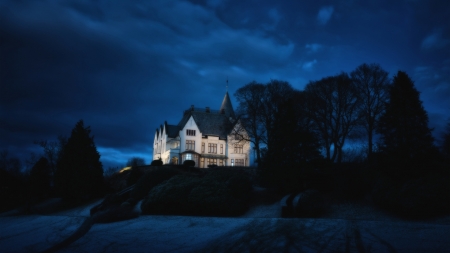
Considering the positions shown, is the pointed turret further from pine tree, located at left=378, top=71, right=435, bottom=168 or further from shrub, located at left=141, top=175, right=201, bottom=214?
pine tree, located at left=378, top=71, right=435, bottom=168

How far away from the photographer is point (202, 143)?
174ft

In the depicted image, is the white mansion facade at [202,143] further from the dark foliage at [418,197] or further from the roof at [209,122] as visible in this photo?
the dark foliage at [418,197]

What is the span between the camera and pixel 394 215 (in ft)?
44.8

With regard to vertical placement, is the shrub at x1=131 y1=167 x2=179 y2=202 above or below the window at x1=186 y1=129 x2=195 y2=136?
below

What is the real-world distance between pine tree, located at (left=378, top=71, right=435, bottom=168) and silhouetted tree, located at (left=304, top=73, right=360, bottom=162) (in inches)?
508

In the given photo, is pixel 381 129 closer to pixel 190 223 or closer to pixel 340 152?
pixel 190 223

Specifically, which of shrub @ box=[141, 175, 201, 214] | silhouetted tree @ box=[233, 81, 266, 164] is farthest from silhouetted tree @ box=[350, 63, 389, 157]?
shrub @ box=[141, 175, 201, 214]

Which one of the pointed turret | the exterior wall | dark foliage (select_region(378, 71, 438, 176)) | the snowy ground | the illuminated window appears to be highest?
the pointed turret

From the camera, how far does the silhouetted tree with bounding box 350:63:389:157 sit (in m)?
29.3

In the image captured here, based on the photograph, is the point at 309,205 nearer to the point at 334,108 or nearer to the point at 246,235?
the point at 246,235

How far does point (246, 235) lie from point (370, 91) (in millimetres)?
24217

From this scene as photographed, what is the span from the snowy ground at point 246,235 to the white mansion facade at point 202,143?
118 feet

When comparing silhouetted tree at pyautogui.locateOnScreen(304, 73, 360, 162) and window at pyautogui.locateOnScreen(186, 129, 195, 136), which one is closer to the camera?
silhouetted tree at pyautogui.locateOnScreen(304, 73, 360, 162)

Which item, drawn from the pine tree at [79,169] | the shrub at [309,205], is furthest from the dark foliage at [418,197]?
the pine tree at [79,169]
